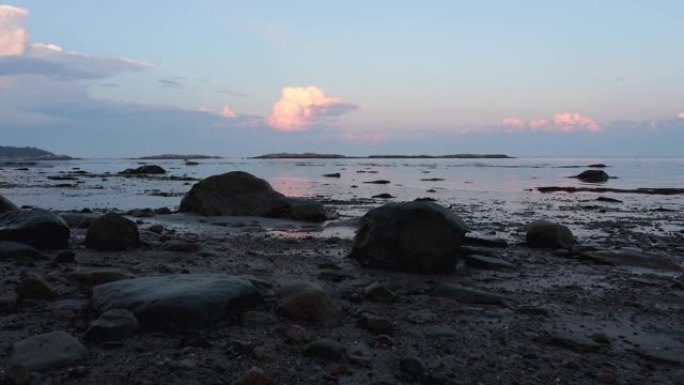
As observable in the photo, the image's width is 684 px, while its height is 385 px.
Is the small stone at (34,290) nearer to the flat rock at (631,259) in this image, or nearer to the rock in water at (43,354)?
the rock in water at (43,354)

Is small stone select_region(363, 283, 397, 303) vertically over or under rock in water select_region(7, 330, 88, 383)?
under

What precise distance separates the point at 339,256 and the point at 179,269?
330 cm

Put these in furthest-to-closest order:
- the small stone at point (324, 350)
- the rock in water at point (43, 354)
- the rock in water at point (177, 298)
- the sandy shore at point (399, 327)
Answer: the rock in water at point (177, 298) → the small stone at point (324, 350) → the sandy shore at point (399, 327) → the rock in water at point (43, 354)

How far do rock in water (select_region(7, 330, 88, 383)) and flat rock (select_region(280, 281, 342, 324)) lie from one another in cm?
213

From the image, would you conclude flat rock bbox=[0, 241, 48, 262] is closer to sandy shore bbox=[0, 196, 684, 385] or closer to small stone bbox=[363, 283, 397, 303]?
sandy shore bbox=[0, 196, 684, 385]

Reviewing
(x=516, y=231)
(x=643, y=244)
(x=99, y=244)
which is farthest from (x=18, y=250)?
(x=643, y=244)

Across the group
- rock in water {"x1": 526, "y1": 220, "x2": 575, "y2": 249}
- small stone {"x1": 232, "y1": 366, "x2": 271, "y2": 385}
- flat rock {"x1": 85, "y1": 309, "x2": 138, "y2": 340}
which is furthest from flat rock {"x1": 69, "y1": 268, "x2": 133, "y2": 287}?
rock in water {"x1": 526, "y1": 220, "x2": 575, "y2": 249}

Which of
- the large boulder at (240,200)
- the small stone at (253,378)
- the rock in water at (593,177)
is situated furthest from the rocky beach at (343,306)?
the rock in water at (593,177)

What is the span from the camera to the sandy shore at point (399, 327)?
15.3 feet

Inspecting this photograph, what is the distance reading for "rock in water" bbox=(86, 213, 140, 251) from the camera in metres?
10.3

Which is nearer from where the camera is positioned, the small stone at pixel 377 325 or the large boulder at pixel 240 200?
the small stone at pixel 377 325

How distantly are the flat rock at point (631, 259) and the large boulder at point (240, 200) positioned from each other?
890cm

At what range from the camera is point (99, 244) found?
1034cm

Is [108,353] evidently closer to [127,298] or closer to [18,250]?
[127,298]
